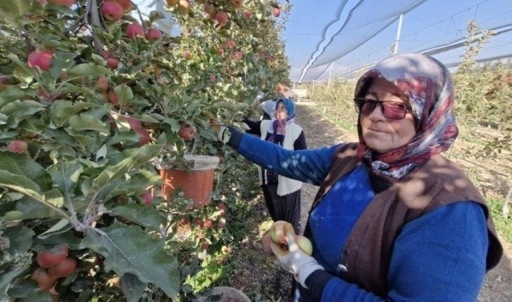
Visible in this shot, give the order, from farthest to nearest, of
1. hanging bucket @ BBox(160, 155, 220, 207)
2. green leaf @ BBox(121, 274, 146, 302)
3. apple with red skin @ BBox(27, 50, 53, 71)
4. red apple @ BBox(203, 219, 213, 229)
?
red apple @ BBox(203, 219, 213, 229), hanging bucket @ BBox(160, 155, 220, 207), apple with red skin @ BBox(27, 50, 53, 71), green leaf @ BBox(121, 274, 146, 302)

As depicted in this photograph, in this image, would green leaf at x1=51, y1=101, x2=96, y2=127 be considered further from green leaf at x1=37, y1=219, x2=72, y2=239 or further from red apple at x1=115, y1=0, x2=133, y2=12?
red apple at x1=115, y1=0, x2=133, y2=12

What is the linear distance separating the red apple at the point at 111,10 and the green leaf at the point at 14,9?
0.97 ft

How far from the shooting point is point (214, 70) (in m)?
2.53

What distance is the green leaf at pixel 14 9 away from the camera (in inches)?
25.2

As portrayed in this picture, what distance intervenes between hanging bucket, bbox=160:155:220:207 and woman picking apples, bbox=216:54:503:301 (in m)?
0.54

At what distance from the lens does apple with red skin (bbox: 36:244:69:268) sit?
1.89 ft

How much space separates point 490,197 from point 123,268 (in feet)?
18.5

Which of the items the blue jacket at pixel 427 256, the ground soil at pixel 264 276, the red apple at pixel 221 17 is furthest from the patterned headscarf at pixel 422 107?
the ground soil at pixel 264 276

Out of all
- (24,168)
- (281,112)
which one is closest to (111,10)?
(24,168)

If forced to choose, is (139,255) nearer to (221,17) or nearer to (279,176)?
(221,17)

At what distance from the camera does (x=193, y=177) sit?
148 centimetres

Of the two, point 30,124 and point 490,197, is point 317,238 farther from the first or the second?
point 490,197

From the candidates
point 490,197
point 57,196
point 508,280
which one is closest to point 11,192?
point 57,196

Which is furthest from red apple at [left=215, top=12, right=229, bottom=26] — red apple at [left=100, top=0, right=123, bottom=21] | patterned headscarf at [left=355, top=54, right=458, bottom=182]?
patterned headscarf at [left=355, top=54, right=458, bottom=182]
